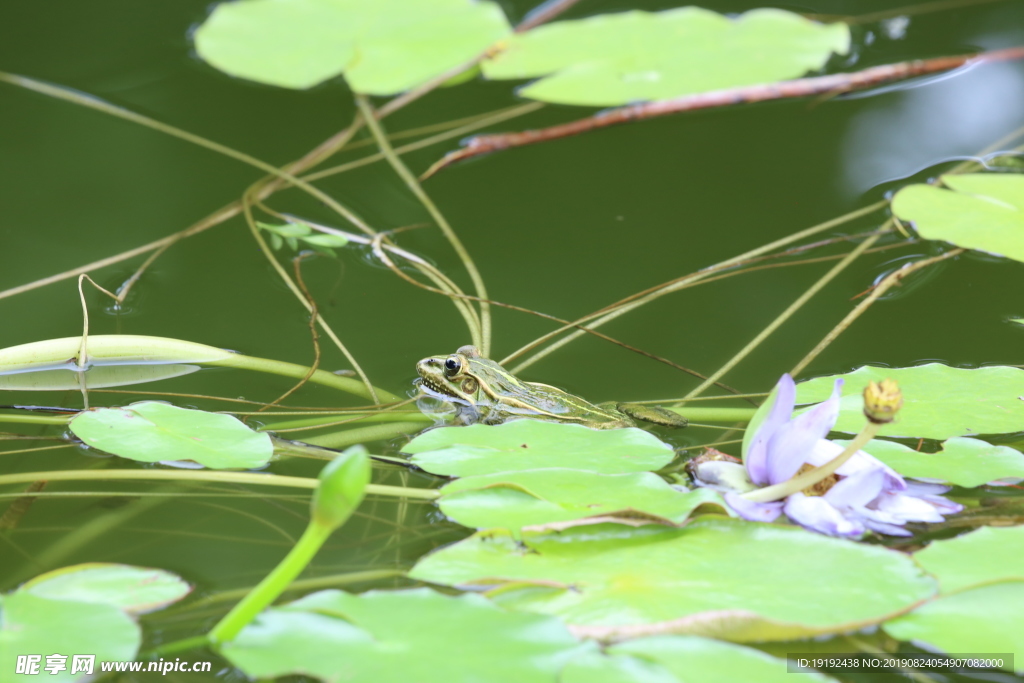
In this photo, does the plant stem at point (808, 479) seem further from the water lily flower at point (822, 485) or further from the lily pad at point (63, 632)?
the lily pad at point (63, 632)

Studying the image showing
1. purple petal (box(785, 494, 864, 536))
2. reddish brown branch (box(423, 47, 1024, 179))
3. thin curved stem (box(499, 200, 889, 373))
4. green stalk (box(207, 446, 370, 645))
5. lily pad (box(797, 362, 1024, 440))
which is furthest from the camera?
reddish brown branch (box(423, 47, 1024, 179))

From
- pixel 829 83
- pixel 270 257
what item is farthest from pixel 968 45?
pixel 270 257

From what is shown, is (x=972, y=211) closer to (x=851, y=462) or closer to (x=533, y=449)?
(x=851, y=462)

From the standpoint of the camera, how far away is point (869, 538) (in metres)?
1.30

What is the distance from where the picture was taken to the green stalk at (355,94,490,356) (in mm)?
2156

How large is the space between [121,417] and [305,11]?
2439 mm

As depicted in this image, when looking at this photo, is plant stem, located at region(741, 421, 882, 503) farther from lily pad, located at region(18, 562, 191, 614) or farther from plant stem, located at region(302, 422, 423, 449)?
lily pad, located at region(18, 562, 191, 614)

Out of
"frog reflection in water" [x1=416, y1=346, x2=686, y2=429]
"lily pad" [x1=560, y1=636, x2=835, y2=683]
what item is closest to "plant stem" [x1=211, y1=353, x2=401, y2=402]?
"frog reflection in water" [x1=416, y1=346, x2=686, y2=429]

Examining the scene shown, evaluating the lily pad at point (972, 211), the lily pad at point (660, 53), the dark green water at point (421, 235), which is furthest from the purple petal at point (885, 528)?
the lily pad at point (660, 53)

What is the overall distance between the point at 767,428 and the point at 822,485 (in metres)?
0.19

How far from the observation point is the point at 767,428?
128cm

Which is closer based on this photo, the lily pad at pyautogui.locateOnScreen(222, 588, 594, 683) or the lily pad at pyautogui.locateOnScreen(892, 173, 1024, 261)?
the lily pad at pyautogui.locateOnScreen(222, 588, 594, 683)

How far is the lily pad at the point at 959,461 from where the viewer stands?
139cm

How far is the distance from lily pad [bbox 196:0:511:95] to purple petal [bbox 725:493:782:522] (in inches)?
89.5
